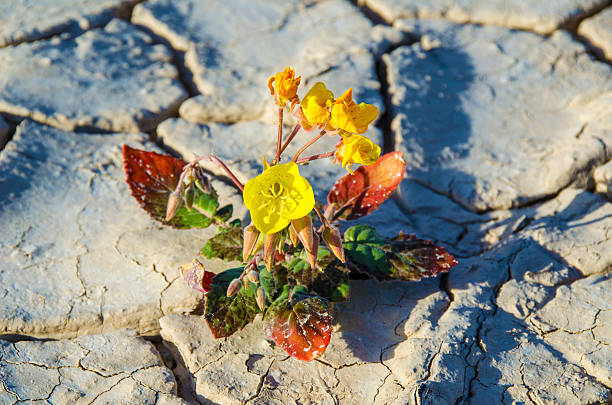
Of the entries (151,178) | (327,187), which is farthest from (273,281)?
(327,187)

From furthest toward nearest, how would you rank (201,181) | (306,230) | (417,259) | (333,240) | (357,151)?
(417,259) → (201,181) → (333,240) → (306,230) → (357,151)

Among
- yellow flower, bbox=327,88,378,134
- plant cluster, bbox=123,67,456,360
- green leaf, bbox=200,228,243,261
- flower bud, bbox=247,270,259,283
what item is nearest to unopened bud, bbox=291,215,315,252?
plant cluster, bbox=123,67,456,360

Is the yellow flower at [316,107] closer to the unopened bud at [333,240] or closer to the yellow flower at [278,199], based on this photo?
the yellow flower at [278,199]

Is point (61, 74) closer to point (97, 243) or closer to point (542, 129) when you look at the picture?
point (97, 243)

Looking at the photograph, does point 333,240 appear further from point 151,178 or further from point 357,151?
point 151,178

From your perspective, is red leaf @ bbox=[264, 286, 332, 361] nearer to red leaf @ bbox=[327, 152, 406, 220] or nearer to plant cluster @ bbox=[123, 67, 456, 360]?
plant cluster @ bbox=[123, 67, 456, 360]

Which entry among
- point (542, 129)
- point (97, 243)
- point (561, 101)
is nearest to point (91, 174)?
point (97, 243)

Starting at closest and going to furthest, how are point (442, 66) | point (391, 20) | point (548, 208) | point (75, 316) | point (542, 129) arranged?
point (75, 316)
point (548, 208)
point (542, 129)
point (442, 66)
point (391, 20)
